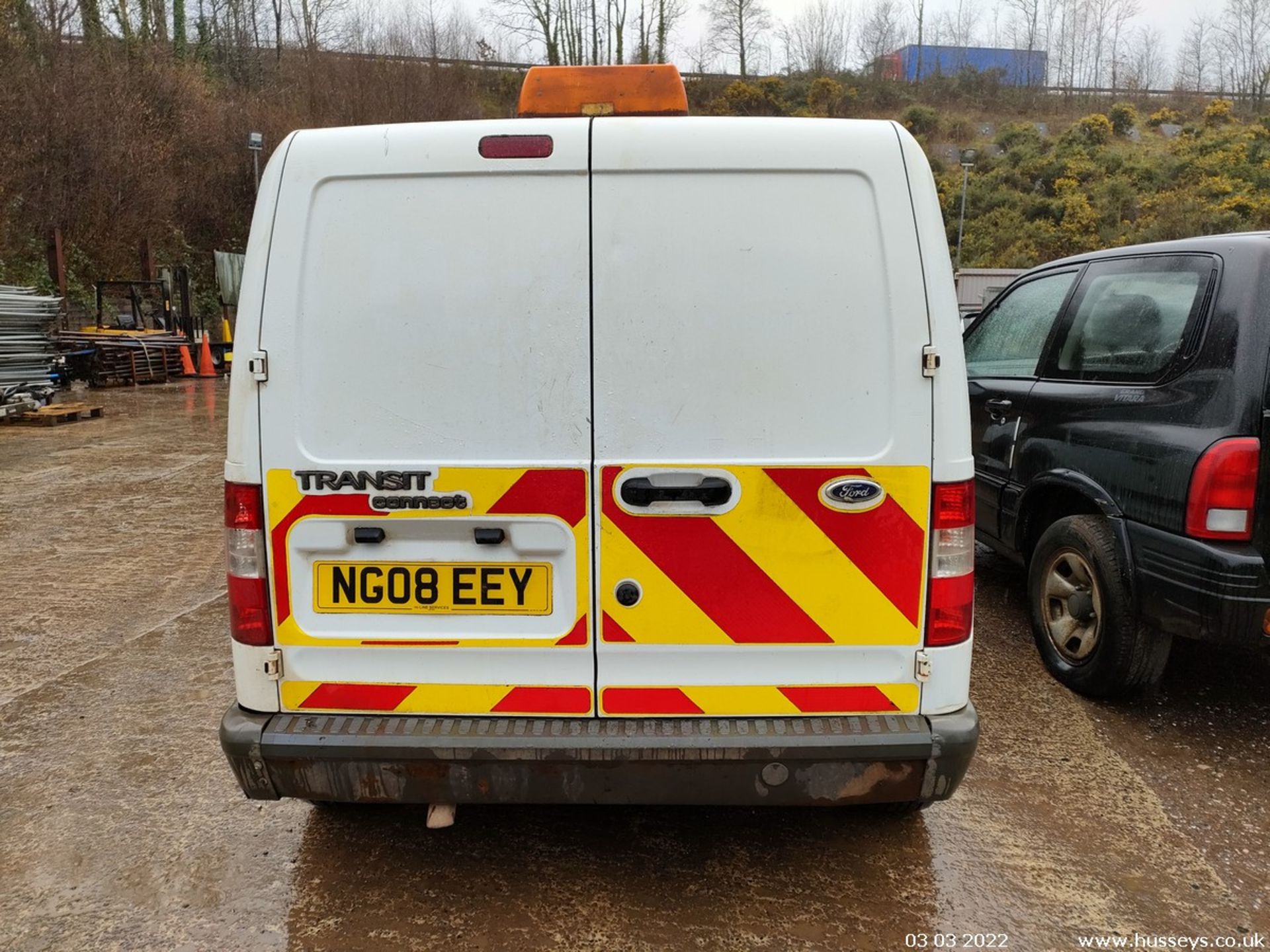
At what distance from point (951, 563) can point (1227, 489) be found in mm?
1430

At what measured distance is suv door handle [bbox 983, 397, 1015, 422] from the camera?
456 centimetres

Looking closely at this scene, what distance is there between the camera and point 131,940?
2.46 meters

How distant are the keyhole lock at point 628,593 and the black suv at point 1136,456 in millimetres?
2129

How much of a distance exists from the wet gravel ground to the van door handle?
1.17m

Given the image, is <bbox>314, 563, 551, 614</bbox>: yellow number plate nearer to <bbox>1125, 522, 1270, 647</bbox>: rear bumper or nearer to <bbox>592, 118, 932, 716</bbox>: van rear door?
<bbox>592, 118, 932, 716</bbox>: van rear door

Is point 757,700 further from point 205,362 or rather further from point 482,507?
point 205,362

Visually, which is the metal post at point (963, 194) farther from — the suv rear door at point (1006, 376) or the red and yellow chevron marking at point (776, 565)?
the red and yellow chevron marking at point (776, 565)

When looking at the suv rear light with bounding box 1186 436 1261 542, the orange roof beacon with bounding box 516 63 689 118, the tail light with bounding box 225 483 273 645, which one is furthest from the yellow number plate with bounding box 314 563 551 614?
the suv rear light with bounding box 1186 436 1261 542

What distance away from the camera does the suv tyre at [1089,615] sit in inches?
143

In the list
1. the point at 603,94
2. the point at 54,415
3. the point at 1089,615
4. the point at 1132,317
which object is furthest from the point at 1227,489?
the point at 54,415

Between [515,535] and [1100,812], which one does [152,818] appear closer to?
[515,535]

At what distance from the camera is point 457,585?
7.79ft

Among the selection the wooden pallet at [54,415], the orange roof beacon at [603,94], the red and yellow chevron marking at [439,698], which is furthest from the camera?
the wooden pallet at [54,415]

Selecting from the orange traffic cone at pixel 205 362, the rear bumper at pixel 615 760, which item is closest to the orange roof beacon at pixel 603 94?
the rear bumper at pixel 615 760
